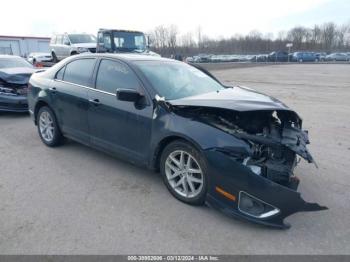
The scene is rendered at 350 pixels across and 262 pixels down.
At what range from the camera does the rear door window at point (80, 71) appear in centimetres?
466

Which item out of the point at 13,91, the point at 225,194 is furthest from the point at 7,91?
the point at 225,194

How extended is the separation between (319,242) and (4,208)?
10.7 feet

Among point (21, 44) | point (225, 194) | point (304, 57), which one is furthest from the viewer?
point (304, 57)

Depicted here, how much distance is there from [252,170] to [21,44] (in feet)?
154

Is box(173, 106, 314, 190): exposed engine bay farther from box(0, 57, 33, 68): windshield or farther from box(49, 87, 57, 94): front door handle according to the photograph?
box(0, 57, 33, 68): windshield

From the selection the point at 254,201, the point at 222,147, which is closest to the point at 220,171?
the point at 222,147

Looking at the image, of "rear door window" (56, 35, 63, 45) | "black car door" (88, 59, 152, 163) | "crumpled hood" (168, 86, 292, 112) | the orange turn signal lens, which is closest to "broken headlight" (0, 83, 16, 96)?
"black car door" (88, 59, 152, 163)

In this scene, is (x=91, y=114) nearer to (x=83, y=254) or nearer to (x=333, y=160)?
(x=83, y=254)

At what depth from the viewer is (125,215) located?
3312 mm

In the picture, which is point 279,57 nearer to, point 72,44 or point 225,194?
point 72,44

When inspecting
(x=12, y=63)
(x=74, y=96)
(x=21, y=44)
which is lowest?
(x=74, y=96)

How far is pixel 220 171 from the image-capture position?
311 cm

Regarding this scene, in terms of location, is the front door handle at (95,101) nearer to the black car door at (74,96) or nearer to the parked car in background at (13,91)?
the black car door at (74,96)

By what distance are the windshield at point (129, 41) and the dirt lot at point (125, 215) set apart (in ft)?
41.8
